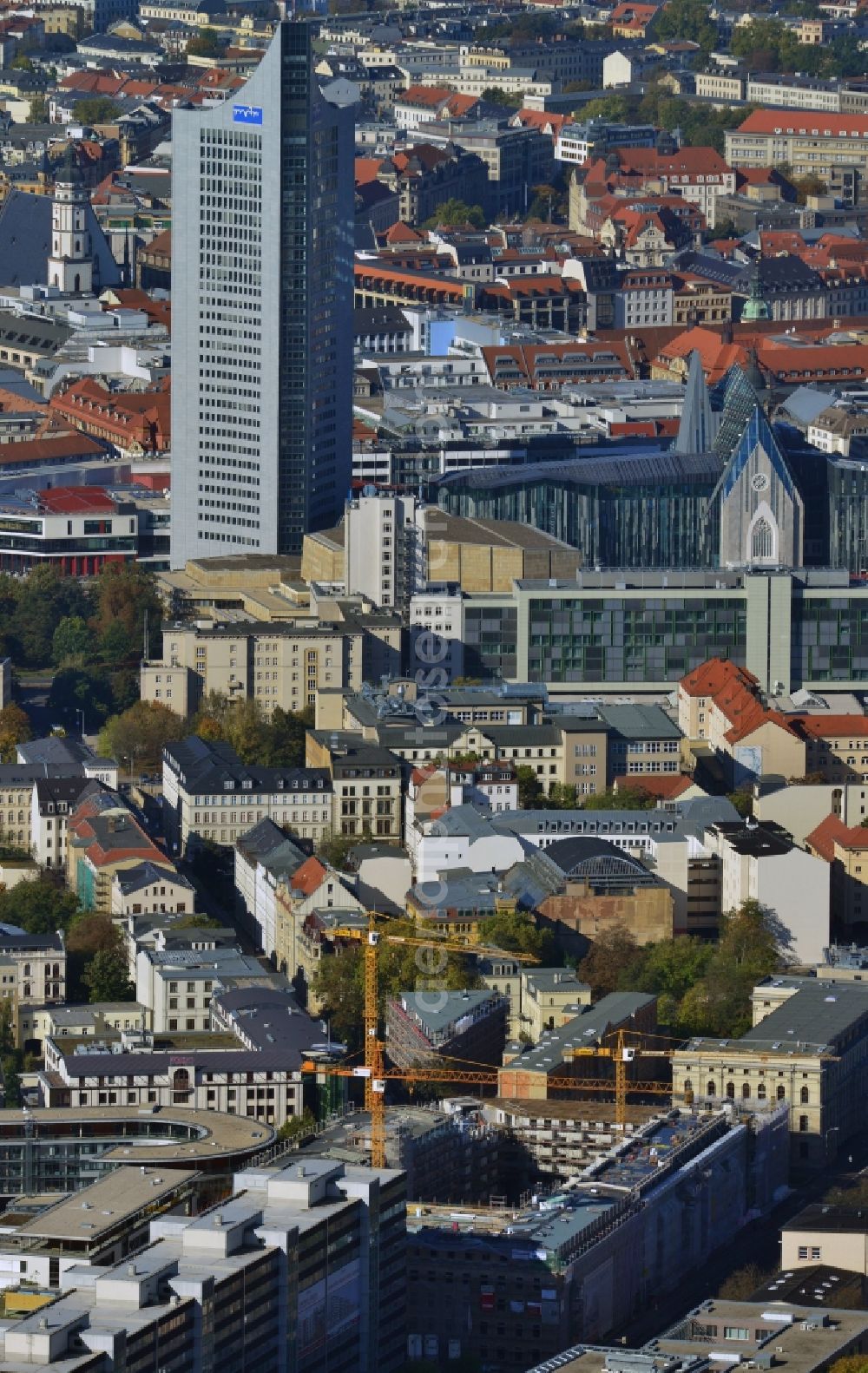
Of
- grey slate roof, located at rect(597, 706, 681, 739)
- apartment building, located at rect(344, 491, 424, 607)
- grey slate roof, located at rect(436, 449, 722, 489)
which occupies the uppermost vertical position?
grey slate roof, located at rect(436, 449, 722, 489)

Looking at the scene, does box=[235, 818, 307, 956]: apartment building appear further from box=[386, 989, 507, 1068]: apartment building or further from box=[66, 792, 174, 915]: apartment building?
box=[386, 989, 507, 1068]: apartment building

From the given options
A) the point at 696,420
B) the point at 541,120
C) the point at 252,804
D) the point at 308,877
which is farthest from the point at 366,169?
the point at 308,877

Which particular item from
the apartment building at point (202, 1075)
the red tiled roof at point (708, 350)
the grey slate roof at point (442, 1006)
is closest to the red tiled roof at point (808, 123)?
the red tiled roof at point (708, 350)

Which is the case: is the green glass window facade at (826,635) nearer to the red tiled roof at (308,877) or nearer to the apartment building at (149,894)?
the red tiled roof at (308,877)

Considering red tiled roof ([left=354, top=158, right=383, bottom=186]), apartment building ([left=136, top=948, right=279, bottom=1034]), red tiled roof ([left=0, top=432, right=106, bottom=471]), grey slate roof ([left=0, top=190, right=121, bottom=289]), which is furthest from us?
red tiled roof ([left=354, top=158, right=383, bottom=186])

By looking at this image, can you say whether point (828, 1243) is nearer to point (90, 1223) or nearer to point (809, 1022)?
point (809, 1022)

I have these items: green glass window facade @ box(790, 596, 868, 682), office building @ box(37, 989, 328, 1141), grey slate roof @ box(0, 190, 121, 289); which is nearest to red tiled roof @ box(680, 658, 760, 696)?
green glass window facade @ box(790, 596, 868, 682)

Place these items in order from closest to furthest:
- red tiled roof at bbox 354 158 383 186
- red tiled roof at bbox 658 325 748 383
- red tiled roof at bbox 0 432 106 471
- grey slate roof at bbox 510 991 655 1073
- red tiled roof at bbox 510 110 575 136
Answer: grey slate roof at bbox 510 991 655 1073 < red tiled roof at bbox 0 432 106 471 < red tiled roof at bbox 658 325 748 383 < red tiled roof at bbox 354 158 383 186 < red tiled roof at bbox 510 110 575 136
